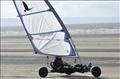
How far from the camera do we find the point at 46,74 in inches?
823

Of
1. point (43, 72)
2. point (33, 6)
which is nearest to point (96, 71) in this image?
point (43, 72)

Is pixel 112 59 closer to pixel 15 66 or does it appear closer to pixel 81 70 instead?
pixel 15 66

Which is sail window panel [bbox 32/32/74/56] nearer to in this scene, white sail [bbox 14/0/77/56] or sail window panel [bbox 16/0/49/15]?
white sail [bbox 14/0/77/56]

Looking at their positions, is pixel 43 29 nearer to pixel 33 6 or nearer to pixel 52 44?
pixel 52 44

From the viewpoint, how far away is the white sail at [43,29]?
21156 mm

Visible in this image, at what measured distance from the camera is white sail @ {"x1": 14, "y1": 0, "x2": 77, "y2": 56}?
833 inches

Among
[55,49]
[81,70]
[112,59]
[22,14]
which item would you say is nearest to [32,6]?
[22,14]

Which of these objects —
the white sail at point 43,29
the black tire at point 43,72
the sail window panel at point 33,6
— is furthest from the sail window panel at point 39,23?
the black tire at point 43,72

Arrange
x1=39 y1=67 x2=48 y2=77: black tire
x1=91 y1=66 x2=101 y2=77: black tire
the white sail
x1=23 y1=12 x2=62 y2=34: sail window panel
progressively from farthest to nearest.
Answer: x1=23 y1=12 x2=62 y2=34: sail window panel → the white sail → x1=39 y1=67 x2=48 y2=77: black tire → x1=91 y1=66 x2=101 y2=77: black tire

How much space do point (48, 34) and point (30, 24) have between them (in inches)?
33.4

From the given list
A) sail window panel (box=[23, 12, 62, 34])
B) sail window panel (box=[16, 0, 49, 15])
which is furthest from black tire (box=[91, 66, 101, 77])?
sail window panel (box=[16, 0, 49, 15])

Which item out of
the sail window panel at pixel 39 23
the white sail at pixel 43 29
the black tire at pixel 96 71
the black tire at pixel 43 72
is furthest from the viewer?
the sail window panel at pixel 39 23

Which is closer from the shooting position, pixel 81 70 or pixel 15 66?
pixel 81 70

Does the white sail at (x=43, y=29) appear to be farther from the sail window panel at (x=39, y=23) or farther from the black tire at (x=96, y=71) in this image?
the black tire at (x=96, y=71)
